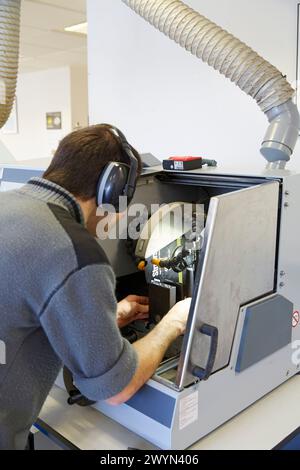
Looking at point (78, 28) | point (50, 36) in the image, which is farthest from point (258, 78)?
point (50, 36)

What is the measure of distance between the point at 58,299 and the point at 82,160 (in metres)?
0.31

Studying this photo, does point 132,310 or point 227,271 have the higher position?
point 227,271

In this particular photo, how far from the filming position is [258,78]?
1248 mm

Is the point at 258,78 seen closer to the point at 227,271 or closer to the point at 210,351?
the point at 227,271

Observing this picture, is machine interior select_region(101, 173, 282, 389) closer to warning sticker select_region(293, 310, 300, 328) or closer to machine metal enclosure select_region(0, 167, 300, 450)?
machine metal enclosure select_region(0, 167, 300, 450)

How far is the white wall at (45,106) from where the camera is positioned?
602 cm

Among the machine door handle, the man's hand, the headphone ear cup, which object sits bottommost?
the man's hand

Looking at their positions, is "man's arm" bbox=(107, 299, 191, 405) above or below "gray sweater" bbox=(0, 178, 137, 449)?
below

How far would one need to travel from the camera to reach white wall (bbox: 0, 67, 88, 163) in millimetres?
6016

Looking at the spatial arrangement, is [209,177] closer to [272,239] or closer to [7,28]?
[272,239]

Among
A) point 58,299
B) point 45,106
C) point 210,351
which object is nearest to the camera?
point 58,299

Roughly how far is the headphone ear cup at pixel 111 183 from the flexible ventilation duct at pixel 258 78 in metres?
0.50

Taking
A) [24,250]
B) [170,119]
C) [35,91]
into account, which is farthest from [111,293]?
[35,91]

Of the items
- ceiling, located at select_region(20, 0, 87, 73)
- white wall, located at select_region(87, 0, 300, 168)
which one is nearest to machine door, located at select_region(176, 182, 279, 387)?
white wall, located at select_region(87, 0, 300, 168)
